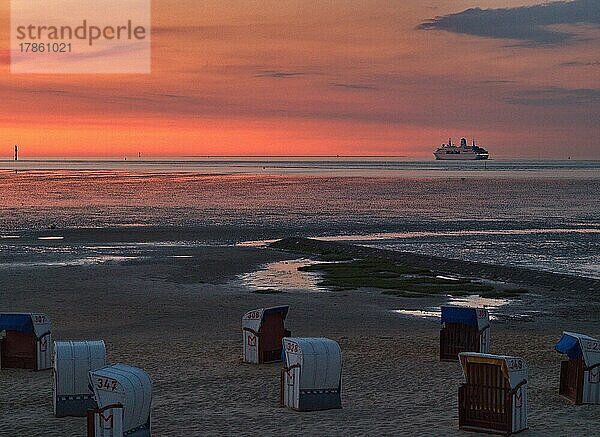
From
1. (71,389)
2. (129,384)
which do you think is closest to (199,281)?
(71,389)

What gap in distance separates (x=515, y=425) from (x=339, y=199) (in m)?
84.3

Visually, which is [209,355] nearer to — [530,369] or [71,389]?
[71,389]

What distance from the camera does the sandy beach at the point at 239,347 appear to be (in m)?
17.6

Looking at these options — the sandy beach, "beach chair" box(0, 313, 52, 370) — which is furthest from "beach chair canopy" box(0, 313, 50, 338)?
the sandy beach

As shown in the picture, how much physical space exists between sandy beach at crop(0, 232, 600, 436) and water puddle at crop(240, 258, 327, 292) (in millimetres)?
676

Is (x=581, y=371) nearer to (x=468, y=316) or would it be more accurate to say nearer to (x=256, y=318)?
(x=468, y=316)

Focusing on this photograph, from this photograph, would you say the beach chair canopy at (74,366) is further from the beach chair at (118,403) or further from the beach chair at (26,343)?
the beach chair at (26,343)

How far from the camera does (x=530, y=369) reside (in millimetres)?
22000

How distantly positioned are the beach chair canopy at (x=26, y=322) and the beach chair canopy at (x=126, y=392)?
23.1 feet

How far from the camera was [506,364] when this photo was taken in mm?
16750

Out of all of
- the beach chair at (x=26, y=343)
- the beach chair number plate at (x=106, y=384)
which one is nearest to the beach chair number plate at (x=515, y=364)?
the beach chair number plate at (x=106, y=384)

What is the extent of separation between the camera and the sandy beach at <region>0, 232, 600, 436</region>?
17.6 metres

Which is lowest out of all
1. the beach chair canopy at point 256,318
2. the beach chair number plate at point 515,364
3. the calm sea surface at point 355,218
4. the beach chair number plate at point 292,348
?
the calm sea surface at point 355,218

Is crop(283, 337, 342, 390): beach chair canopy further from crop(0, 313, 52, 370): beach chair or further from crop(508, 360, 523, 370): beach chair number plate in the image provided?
crop(0, 313, 52, 370): beach chair
